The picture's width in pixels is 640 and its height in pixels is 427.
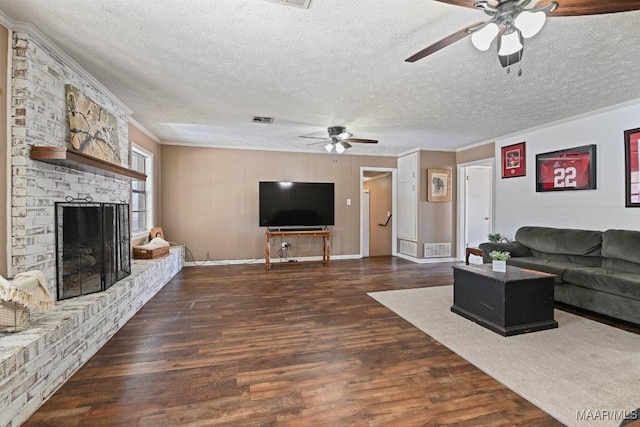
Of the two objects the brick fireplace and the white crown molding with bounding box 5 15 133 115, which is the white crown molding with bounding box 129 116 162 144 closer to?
the white crown molding with bounding box 5 15 133 115

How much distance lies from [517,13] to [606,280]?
2.96 meters

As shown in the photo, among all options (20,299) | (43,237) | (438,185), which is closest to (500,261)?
(438,185)

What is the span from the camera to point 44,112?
7.86ft

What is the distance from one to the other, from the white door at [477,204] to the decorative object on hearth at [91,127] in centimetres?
631

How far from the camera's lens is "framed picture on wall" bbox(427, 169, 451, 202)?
6465 millimetres

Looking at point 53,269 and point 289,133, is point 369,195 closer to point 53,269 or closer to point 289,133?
point 289,133

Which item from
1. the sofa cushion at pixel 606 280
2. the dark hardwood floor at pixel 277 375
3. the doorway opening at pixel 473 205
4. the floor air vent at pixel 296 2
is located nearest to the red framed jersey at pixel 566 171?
the sofa cushion at pixel 606 280

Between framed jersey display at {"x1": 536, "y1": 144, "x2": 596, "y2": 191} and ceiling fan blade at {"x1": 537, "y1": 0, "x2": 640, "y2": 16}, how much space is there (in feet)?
10.9

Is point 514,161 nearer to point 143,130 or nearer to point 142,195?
point 143,130

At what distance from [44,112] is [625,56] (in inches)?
190

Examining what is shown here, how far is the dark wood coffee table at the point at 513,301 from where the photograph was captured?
109 inches

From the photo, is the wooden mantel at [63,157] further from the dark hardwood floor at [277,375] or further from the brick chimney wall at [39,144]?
the dark hardwood floor at [277,375]

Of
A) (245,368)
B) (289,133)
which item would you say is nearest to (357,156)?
(289,133)

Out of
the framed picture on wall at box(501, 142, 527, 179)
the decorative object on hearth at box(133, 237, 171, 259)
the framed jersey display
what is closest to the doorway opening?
the framed picture on wall at box(501, 142, 527, 179)
